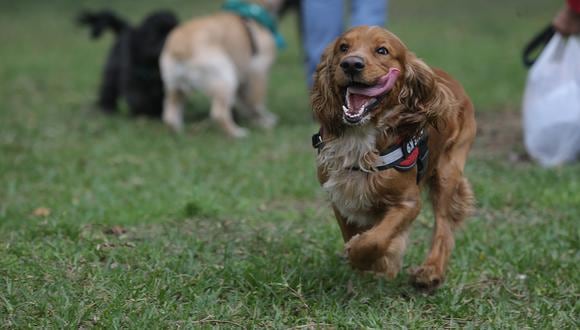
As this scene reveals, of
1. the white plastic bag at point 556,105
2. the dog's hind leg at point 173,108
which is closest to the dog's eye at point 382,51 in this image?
the white plastic bag at point 556,105

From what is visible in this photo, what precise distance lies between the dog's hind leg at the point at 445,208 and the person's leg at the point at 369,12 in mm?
A: 2635

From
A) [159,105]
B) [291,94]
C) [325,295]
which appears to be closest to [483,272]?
[325,295]

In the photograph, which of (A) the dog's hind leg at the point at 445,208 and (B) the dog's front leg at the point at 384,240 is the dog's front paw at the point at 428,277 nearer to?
(A) the dog's hind leg at the point at 445,208

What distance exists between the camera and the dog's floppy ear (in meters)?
3.47

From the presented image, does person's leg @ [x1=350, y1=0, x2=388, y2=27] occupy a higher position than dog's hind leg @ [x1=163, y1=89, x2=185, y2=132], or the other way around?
person's leg @ [x1=350, y1=0, x2=388, y2=27]

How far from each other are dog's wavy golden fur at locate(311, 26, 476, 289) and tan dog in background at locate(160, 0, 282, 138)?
14.0 feet

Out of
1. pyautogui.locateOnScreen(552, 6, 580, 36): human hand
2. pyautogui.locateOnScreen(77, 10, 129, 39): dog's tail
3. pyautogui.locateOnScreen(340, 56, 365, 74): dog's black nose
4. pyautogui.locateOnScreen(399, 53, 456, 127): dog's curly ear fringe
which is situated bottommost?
pyautogui.locateOnScreen(77, 10, 129, 39): dog's tail

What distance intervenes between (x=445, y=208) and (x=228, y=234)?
49.6 inches

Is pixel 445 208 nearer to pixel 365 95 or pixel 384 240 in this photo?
pixel 384 240

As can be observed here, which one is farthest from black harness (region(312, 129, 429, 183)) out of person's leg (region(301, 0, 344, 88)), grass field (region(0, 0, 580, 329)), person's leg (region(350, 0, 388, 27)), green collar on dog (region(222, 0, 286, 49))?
green collar on dog (region(222, 0, 286, 49))

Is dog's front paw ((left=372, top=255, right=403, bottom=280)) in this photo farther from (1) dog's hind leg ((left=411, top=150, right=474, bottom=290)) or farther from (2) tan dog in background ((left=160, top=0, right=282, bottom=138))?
(2) tan dog in background ((left=160, top=0, right=282, bottom=138))

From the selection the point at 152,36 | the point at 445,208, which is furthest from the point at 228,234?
A: the point at 152,36

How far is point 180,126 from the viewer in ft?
26.2

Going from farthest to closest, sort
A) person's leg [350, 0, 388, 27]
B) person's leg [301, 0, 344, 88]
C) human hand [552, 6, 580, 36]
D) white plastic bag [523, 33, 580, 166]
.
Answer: person's leg [301, 0, 344, 88] → person's leg [350, 0, 388, 27] → white plastic bag [523, 33, 580, 166] → human hand [552, 6, 580, 36]
